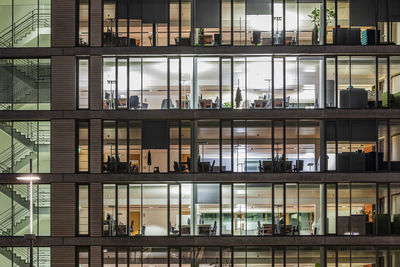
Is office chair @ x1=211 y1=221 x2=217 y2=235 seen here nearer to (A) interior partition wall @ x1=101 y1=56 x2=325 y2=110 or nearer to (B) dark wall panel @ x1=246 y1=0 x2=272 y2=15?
(A) interior partition wall @ x1=101 y1=56 x2=325 y2=110

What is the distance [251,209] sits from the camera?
33.6 meters

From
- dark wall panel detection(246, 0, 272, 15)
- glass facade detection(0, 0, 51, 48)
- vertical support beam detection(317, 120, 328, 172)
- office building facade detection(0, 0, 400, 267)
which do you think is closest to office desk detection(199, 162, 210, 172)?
office building facade detection(0, 0, 400, 267)

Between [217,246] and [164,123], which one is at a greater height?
[164,123]

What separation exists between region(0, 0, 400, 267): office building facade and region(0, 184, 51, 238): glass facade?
0.31ft

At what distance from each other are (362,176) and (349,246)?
3.93 m

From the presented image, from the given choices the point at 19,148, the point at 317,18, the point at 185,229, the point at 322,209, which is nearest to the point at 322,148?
the point at 322,209

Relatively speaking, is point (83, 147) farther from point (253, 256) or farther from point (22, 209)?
point (253, 256)

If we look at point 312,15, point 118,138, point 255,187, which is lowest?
point 255,187

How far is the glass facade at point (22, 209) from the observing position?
110ft

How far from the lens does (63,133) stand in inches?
1325

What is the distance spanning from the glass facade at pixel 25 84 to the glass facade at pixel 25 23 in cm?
109

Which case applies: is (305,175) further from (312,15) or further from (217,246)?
(312,15)

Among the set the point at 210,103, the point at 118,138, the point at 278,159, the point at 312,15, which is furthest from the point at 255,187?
the point at 312,15

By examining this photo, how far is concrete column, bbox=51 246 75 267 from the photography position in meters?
32.9
